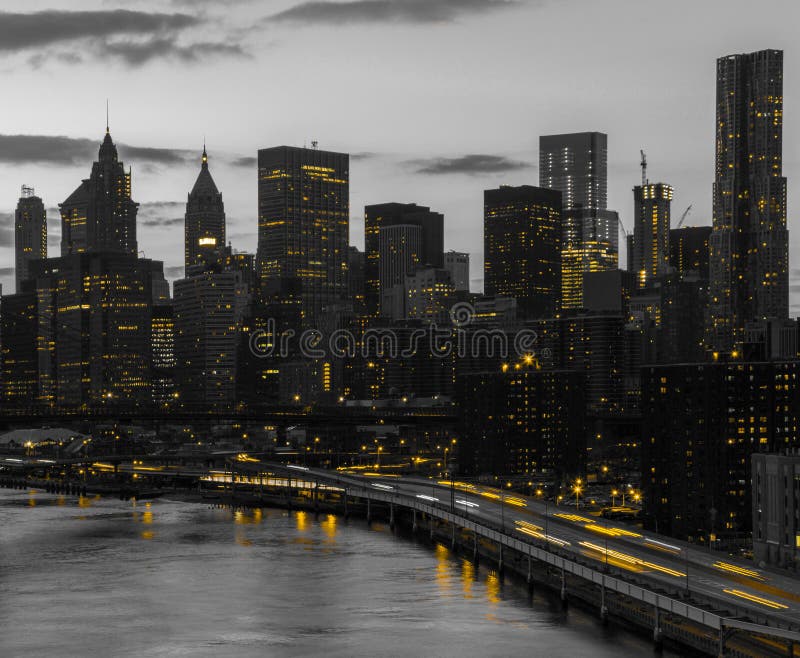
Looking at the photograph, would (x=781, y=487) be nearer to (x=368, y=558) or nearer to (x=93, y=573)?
(x=368, y=558)

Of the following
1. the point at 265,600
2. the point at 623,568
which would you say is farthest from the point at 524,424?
the point at 623,568

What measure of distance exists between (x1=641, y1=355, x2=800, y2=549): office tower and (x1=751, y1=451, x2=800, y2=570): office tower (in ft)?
77.8

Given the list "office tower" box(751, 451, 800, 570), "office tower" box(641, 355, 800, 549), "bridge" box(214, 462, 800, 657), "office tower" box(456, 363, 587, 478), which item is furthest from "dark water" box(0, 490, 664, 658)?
"office tower" box(456, 363, 587, 478)

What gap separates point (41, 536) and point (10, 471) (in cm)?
8631

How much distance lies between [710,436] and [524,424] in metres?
55.6

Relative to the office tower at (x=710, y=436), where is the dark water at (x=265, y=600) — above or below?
below

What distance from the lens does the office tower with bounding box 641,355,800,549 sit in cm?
10888

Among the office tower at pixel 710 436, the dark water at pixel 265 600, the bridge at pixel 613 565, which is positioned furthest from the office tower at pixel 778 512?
the office tower at pixel 710 436

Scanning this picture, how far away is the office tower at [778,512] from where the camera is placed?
77750 millimetres

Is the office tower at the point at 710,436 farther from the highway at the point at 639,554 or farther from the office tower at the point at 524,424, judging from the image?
the office tower at the point at 524,424

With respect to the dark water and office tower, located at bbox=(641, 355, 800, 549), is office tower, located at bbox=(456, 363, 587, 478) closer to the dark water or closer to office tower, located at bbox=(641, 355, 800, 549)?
office tower, located at bbox=(641, 355, 800, 549)

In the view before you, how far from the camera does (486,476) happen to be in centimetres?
15862

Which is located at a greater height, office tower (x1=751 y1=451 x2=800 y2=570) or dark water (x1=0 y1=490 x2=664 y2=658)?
office tower (x1=751 y1=451 x2=800 y2=570)

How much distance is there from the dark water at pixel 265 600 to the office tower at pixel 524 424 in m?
57.1
